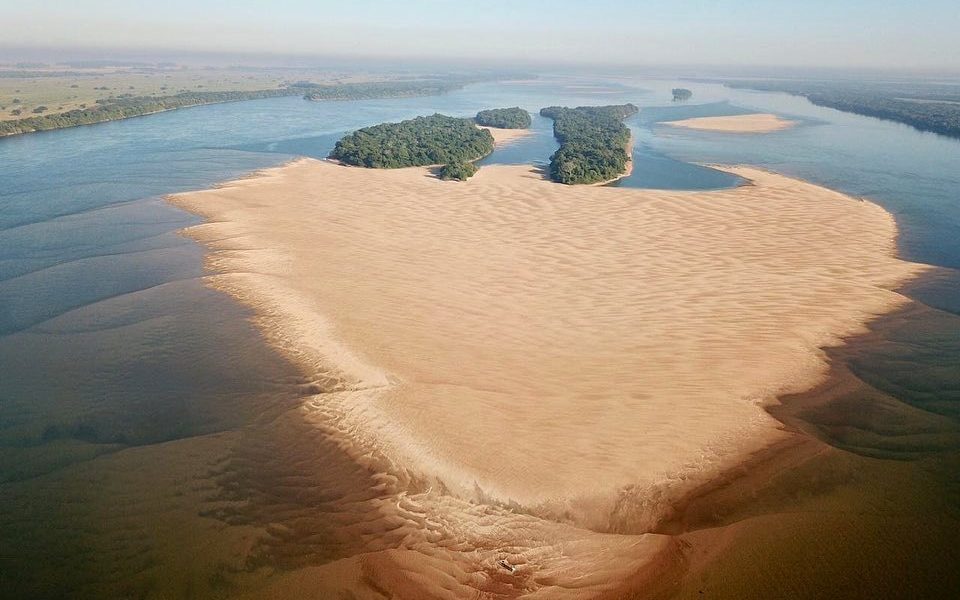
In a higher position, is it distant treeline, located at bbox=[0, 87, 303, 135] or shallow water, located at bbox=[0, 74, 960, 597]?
distant treeline, located at bbox=[0, 87, 303, 135]

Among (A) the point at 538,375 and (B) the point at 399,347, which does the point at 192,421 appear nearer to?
(B) the point at 399,347

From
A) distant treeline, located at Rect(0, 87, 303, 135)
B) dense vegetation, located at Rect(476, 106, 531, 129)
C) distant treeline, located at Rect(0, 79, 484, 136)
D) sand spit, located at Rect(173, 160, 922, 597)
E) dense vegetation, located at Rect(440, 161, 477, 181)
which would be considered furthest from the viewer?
dense vegetation, located at Rect(476, 106, 531, 129)

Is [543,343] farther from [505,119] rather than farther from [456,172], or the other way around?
[505,119]

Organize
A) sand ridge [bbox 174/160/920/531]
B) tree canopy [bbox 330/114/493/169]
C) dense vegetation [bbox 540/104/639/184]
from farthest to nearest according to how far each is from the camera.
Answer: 1. tree canopy [bbox 330/114/493/169]
2. dense vegetation [bbox 540/104/639/184]
3. sand ridge [bbox 174/160/920/531]

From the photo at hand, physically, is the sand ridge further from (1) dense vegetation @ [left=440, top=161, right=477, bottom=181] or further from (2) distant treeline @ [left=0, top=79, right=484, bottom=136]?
(2) distant treeline @ [left=0, top=79, right=484, bottom=136]

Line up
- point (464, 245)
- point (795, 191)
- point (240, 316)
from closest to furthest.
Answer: point (240, 316) < point (464, 245) < point (795, 191)

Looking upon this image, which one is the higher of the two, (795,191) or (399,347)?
(795,191)

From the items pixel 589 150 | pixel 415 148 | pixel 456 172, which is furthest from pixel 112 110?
pixel 589 150

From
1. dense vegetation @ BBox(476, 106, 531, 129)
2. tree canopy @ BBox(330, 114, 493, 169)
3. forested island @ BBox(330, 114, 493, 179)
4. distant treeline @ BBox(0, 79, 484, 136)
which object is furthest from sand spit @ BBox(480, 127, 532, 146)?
distant treeline @ BBox(0, 79, 484, 136)

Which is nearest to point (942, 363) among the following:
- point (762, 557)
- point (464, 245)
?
point (762, 557)
